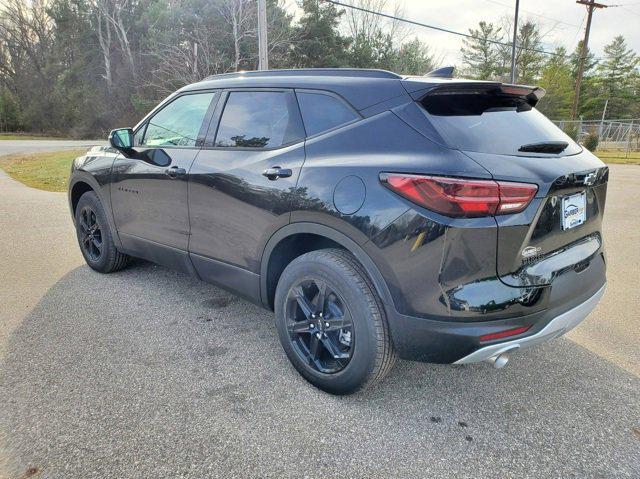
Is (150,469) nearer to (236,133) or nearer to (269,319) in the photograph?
(269,319)

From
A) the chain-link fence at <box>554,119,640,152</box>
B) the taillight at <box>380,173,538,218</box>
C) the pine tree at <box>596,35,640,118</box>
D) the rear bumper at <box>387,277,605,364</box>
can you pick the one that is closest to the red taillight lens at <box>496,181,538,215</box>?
the taillight at <box>380,173,538,218</box>

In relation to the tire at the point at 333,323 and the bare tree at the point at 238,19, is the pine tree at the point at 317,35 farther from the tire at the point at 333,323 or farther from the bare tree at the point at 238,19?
the tire at the point at 333,323

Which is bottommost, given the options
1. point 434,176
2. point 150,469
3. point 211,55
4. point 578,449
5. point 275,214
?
point 578,449

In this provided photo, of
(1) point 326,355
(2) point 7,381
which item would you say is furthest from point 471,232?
(2) point 7,381

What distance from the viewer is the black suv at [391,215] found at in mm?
1936

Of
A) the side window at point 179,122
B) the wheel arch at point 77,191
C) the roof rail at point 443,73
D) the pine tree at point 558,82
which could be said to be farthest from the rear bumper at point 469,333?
the pine tree at point 558,82

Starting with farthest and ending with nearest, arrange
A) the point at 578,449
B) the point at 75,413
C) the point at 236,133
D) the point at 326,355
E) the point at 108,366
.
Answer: the point at 236,133
the point at 108,366
the point at 326,355
the point at 75,413
the point at 578,449

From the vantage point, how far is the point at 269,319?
11.3 feet

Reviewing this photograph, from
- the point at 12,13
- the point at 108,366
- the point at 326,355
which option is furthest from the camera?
the point at 12,13

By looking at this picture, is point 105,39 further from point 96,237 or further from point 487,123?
point 487,123

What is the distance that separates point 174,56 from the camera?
2816 cm

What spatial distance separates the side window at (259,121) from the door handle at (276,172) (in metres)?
0.17

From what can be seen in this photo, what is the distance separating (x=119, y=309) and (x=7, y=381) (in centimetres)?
107

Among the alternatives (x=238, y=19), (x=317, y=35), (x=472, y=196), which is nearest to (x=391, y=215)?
(x=472, y=196)
